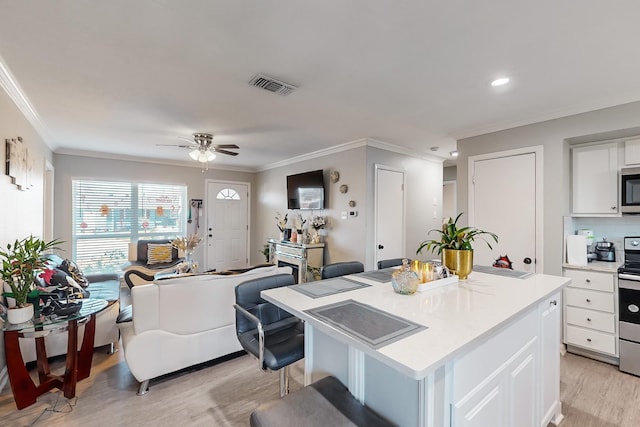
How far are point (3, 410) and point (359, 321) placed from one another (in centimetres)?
267

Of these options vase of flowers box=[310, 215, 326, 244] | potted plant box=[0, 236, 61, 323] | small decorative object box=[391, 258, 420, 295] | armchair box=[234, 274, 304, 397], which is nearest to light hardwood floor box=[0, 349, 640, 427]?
armchair box=[234, 274, 304, 397]

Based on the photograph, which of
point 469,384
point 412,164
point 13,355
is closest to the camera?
point 469,384

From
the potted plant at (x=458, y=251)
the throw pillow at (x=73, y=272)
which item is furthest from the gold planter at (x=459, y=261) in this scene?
the throw pillow at (x=73, y=272)

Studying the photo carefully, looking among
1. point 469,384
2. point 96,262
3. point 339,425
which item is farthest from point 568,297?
point 96,262

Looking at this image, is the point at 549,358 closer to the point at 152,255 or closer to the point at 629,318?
the point at 629,318

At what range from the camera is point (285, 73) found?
2301 mm

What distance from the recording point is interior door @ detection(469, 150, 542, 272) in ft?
10.6

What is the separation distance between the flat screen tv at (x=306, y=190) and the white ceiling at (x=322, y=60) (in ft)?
5.08

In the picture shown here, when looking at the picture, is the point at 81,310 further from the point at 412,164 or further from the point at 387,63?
the point at 412,164

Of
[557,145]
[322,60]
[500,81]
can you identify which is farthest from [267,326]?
[557,145]

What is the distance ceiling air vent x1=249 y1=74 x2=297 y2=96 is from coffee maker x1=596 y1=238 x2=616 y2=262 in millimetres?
3617

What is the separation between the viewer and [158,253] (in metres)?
5.52

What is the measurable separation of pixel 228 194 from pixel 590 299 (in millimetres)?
6380

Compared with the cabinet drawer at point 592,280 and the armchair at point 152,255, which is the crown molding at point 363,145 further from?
the armchair at point 152,255
